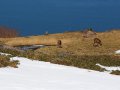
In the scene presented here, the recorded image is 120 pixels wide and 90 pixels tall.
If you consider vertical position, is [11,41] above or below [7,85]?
above

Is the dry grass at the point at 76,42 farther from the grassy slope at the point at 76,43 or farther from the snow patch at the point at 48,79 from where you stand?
the snow patch at the point at 48,79

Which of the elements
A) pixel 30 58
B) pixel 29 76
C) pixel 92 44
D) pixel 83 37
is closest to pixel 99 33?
pixel 83 37

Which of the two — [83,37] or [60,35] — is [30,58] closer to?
[83,37]

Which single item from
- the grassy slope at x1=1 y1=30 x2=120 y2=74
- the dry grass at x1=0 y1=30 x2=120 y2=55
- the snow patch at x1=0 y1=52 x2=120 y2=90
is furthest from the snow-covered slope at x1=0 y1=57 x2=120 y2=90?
the dry grass at x1=0 y1=30 x2=120 y2=55

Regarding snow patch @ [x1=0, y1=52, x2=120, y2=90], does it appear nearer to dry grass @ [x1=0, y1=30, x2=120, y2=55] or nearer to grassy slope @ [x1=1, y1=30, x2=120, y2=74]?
grassy slope @ [x1=1, y1=30, x2=120, y2=74]

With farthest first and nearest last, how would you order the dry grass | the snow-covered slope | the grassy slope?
the dry grass
the grassy slope
the snow-covered slope

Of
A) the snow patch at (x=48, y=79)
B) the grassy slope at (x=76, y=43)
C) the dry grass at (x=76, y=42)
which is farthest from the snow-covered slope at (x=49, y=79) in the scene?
the dry grass at (x=76, y=42)

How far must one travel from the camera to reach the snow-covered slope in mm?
14834

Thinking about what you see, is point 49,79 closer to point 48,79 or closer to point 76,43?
point 48,79

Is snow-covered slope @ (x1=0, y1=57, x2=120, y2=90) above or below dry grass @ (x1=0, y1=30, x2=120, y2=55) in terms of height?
below

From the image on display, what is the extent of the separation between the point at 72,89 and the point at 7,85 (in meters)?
2.26

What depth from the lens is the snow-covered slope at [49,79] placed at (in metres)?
14.8

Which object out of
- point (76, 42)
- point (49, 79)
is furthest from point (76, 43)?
point (49, 79)

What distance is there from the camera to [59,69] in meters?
20.7
